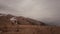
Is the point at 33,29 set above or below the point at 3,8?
below

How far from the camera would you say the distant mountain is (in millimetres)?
1158

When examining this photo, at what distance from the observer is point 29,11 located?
4.07 feet

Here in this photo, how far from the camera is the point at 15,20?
121 centimetres

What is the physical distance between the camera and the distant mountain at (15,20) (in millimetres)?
1158

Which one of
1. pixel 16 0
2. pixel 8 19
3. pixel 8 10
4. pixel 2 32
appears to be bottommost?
pixel 2 32

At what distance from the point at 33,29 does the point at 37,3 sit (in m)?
0.29

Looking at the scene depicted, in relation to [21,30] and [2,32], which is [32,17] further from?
[2,32]

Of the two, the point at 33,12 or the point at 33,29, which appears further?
the point at 33,12

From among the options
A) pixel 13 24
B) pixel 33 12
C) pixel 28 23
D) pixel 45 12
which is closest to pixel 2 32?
pixel 13 24

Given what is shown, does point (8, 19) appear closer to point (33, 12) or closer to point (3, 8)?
point (3, 8)

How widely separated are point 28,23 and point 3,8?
343mm

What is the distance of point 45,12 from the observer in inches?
48.0

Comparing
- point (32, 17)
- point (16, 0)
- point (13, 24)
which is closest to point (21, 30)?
point (13, 24)

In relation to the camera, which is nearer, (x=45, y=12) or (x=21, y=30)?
(x=21, y=30)
